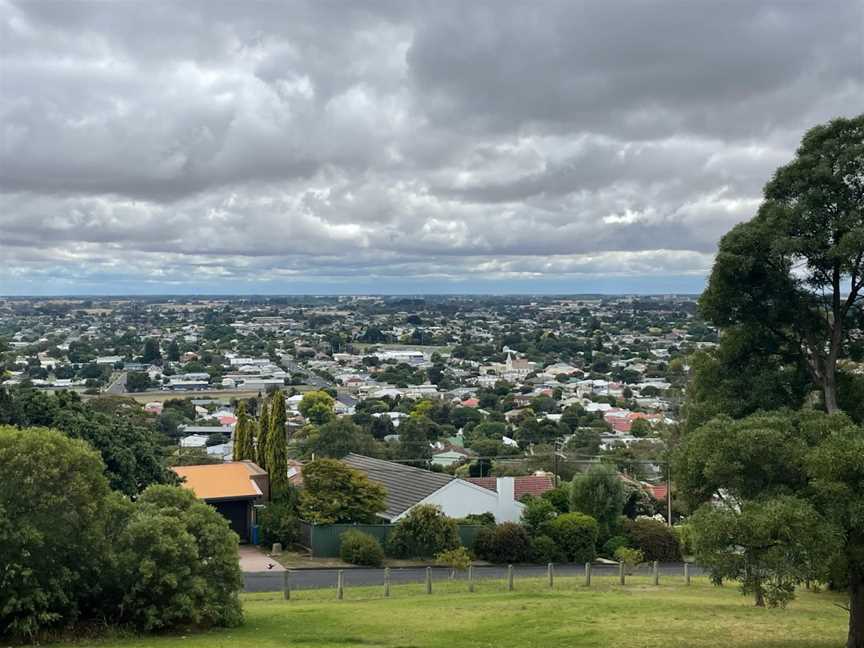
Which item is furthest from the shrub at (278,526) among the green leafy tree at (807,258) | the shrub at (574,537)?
the green leafy tree at (807,258)

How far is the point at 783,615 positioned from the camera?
18000mm

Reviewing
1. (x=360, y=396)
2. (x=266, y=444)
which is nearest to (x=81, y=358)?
(x=360, y=396)

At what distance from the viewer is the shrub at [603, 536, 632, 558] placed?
34312 millimetres

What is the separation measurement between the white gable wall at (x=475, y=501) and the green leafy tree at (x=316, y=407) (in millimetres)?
47607

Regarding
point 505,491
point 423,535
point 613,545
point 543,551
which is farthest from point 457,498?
point 613,545

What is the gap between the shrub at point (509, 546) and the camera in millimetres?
32594

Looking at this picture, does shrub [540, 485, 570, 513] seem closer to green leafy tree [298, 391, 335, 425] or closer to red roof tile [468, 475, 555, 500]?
red roof tile [468, 475, 555, 500]

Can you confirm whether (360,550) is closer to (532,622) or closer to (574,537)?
(574,537)

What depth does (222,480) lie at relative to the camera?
36.8 meters

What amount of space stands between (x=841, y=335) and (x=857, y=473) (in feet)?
17.3

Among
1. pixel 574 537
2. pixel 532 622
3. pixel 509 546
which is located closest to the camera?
pixel 532 622

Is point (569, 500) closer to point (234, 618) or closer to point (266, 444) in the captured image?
point (266, 444)

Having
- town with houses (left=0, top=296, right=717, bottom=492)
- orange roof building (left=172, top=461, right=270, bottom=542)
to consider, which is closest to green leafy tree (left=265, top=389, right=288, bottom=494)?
orange roof building (left=172, top=461, right=270, bottom=542)

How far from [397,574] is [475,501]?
8571 millimetres
